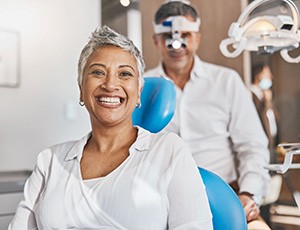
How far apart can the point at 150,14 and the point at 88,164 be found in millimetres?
1561

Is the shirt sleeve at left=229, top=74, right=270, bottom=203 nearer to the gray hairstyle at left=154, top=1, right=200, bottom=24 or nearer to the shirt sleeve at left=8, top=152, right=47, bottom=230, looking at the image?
the gray hairstyle at left=154, top=1, right=200, bottom=24

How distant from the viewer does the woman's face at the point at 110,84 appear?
1.14m

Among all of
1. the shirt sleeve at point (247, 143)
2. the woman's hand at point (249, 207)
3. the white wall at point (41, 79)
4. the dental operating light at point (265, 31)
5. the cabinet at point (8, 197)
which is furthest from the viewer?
the white wall at point (41, 79)

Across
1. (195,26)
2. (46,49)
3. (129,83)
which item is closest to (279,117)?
(195,26)

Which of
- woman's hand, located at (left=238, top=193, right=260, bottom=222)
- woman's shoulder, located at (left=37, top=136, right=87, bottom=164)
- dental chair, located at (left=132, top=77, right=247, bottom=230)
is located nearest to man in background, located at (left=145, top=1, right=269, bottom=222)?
woman's hand, located at (left=238, top=193, right=260, bottom=222)

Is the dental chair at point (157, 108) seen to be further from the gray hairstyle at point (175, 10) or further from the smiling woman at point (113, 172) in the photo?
the gray hairstyle at point (175, 10)

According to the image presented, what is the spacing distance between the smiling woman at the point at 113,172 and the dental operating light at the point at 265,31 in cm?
38

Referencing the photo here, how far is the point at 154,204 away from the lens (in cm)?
103

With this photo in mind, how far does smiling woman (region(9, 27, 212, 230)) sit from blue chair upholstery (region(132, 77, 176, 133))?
0.17 m

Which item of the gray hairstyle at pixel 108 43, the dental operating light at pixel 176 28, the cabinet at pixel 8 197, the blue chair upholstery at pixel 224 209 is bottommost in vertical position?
the cabinet at pixel 8 197

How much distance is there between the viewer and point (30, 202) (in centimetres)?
117

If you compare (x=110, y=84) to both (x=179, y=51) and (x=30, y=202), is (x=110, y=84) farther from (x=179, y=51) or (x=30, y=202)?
(x=179, y=51)

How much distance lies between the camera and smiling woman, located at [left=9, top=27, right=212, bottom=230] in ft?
3.36

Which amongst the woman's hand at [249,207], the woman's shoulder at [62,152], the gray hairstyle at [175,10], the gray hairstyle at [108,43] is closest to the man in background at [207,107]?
the gray hairstyle at [175,10]
